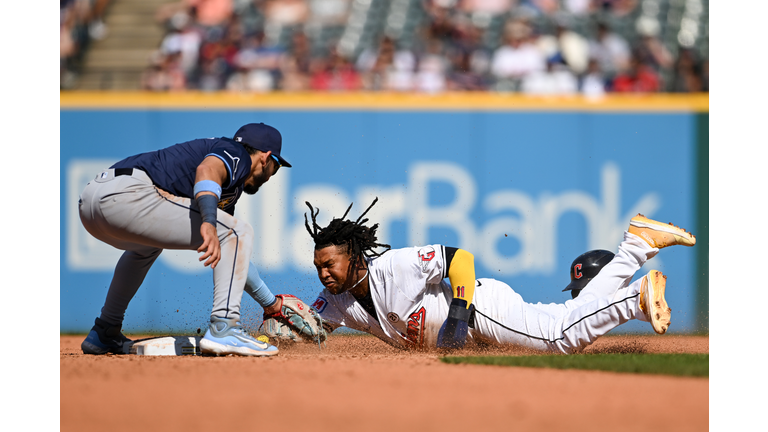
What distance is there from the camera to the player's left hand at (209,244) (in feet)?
10.5

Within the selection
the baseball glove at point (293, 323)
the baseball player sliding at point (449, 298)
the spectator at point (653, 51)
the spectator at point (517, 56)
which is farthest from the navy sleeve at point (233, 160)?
the spectator at point (653, 51)

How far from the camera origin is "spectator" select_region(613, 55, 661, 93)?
295 inches

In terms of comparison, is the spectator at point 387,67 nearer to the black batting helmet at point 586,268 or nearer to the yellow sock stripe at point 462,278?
the black batting helmet at point 586,268

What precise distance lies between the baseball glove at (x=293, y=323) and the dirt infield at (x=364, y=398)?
2.09 ft

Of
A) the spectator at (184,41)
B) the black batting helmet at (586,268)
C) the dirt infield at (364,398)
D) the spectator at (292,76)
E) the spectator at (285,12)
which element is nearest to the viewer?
the dirt infield at (364,398)

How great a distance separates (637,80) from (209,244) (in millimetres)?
6115

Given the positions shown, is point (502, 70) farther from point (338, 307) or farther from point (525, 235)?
point (338, 307)

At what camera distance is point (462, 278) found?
3789 millimetres

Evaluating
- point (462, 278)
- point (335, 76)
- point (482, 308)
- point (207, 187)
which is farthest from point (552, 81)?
point (207, 187)

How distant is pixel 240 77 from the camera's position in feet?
24.6

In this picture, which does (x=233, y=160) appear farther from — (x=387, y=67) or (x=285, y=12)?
(x=285, y=12)

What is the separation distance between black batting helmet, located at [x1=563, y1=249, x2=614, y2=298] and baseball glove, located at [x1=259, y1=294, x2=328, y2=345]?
1.71 meters

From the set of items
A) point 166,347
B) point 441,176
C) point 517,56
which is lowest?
point 166,347

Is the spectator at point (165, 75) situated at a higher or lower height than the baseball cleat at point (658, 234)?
higher
